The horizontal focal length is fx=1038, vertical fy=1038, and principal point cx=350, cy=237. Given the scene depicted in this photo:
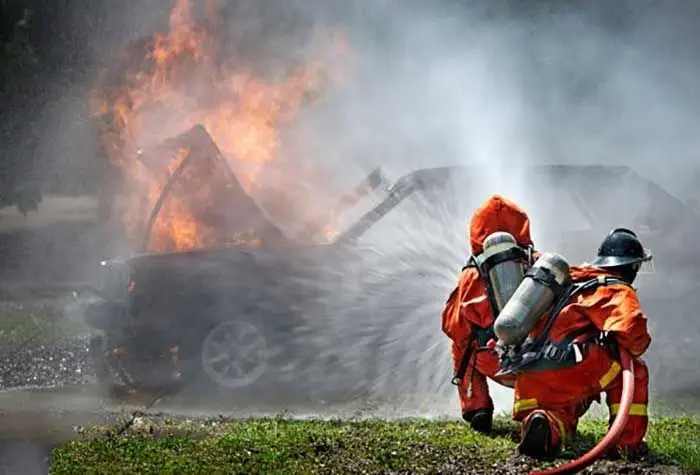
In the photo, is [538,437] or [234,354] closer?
[538,437]

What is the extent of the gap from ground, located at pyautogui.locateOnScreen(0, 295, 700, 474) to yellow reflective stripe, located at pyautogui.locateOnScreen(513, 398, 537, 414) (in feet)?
0.79

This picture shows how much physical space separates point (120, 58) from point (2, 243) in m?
5.82

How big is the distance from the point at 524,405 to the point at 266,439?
168 cm

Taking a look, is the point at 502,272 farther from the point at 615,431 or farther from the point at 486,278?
the point at 615,431

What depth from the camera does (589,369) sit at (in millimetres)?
5750

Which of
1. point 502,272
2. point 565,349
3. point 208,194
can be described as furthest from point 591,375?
point 208,194

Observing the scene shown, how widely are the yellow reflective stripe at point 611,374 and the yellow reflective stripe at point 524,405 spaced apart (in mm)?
404

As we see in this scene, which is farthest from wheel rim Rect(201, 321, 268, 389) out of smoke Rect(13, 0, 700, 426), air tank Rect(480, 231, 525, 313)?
air tank Rect(480, 231, 525, 313)

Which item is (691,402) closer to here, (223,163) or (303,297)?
(303,297)

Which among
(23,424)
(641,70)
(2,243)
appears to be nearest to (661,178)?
(641,70)

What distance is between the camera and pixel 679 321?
1011cm

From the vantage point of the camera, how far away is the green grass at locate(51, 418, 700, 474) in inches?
223

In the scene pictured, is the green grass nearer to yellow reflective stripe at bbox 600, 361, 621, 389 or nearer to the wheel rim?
yellow reflective stripe at bbox 600, 361, 621, 389

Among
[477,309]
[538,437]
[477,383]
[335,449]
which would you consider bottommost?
[335,449]
